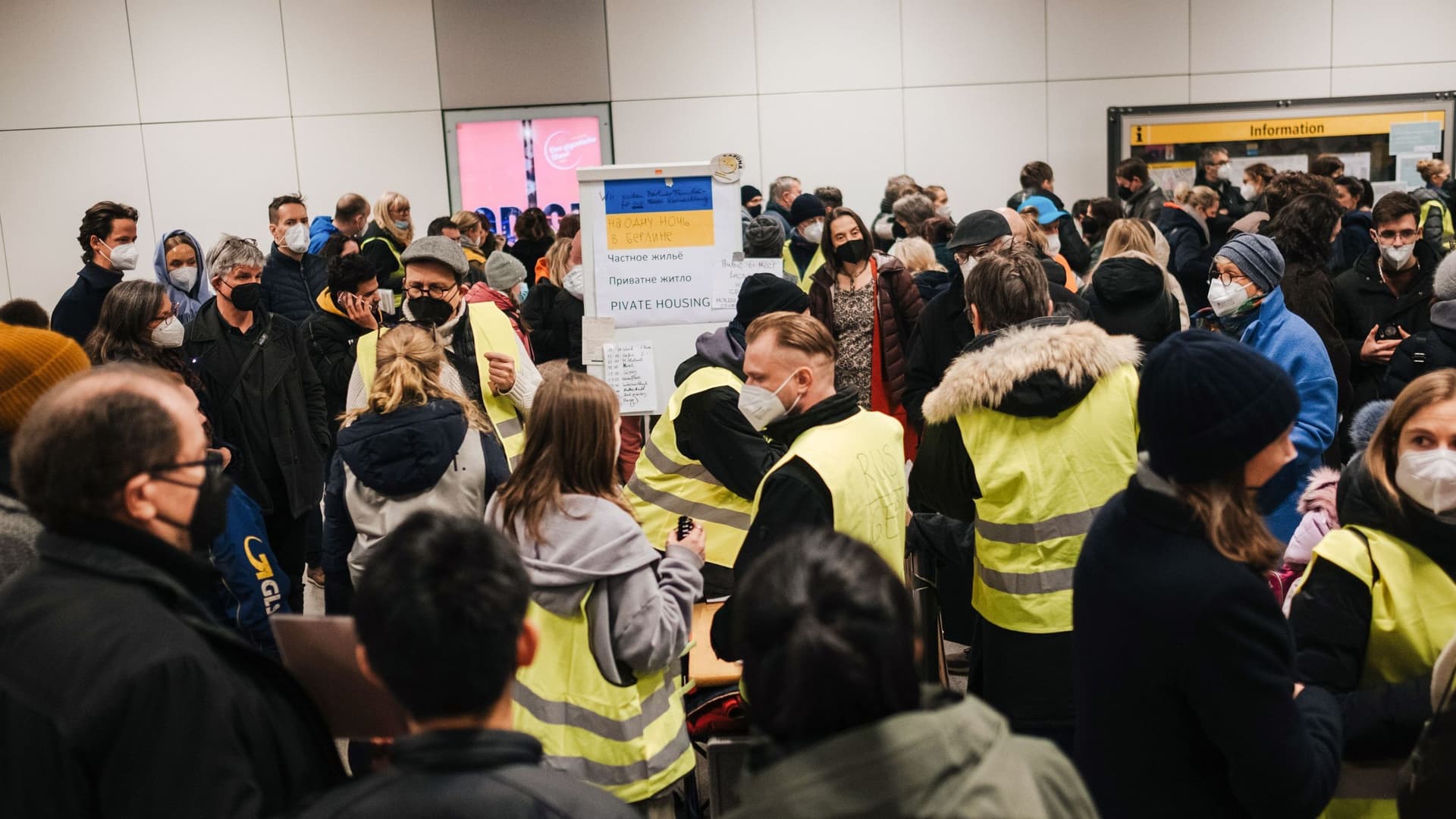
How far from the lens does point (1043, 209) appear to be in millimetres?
8148

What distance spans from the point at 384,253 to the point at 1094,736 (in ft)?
20.7

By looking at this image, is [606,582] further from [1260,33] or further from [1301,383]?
[1260,33]

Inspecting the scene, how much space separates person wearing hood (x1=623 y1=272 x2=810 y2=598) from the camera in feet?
11.9

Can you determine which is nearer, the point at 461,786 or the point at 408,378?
the point at 461,786

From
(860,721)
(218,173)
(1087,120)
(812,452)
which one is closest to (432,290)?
(812,452)

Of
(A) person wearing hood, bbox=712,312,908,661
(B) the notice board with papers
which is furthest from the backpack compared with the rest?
(B) the notice board with papers

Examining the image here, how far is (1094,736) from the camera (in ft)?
6.39

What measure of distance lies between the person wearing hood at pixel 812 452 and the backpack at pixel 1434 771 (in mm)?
1218

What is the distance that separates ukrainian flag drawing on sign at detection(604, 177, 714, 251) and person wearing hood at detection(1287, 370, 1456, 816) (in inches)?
133

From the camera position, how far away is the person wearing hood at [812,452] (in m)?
2.68

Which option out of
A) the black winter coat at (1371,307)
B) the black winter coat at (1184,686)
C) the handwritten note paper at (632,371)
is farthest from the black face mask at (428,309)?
the black winter coat at (1371,307)

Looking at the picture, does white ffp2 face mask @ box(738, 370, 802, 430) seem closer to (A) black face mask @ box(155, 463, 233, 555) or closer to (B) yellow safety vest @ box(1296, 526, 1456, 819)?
(B) yellow safety vest @ box(1296, 526, 1456, 819)

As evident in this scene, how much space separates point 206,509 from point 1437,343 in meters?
4.25

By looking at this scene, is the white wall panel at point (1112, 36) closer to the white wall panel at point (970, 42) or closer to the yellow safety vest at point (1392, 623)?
the white wall panel at point (970, 42)
